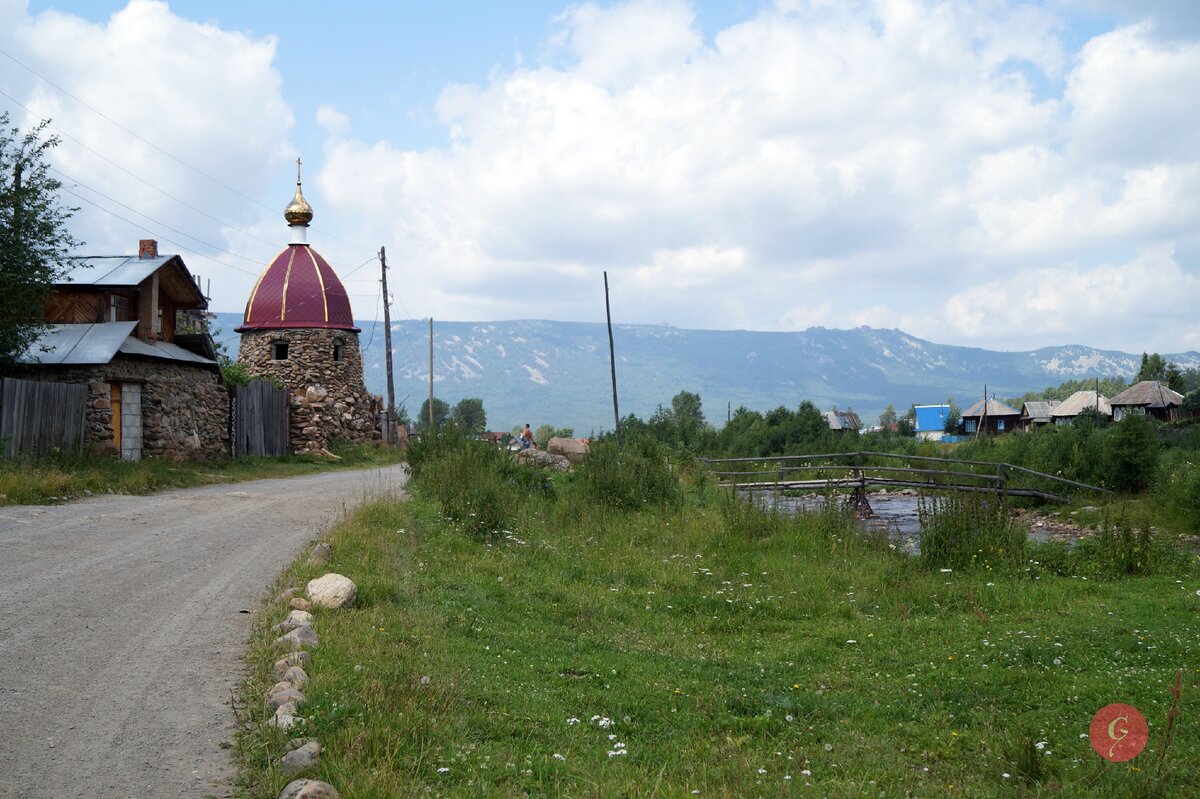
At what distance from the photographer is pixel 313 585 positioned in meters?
9.95

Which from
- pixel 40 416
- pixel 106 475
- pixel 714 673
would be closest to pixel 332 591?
pixel 714 673

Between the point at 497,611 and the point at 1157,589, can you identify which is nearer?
the point at 497,611

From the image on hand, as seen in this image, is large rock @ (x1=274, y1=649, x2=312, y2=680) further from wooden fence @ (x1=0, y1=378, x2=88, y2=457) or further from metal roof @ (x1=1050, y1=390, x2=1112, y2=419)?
metal roof @ (x1=1050, y1=390, x2=1112, y2=419)

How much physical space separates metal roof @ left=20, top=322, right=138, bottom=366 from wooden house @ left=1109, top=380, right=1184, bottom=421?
6496 cm

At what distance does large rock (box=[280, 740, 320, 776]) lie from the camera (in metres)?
5.54

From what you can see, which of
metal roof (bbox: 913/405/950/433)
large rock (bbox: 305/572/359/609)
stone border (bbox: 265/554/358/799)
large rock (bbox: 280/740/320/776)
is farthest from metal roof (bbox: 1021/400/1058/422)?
large rock (bbox: 280/740/320/776)

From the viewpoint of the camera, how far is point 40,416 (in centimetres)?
2031

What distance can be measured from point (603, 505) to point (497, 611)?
26.3 feet

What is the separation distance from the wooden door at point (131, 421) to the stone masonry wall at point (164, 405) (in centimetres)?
21

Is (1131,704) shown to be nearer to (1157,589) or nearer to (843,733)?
(843,733)

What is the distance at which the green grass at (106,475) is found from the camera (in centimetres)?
1666

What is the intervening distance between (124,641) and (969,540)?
12482 mm

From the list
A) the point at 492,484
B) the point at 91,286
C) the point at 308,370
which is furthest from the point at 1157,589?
the point at 308,370

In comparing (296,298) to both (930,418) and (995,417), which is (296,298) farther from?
(930,418)
